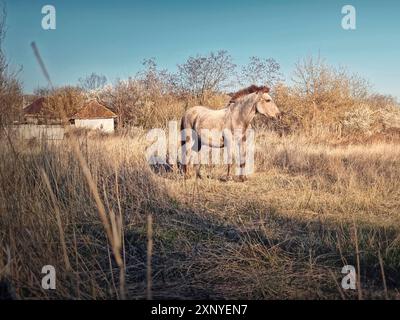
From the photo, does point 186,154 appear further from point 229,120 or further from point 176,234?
point 176,234

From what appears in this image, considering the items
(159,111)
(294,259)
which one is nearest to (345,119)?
(159,111)

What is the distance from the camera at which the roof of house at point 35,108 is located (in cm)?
314

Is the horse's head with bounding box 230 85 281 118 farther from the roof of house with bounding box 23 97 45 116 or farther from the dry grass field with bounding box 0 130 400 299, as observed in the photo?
the roof of house with bounding box 23 97 45 116

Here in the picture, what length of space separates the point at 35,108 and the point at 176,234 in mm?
2013

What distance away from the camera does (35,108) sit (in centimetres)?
323

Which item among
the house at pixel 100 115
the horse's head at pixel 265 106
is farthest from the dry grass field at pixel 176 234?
the horse's head at pixel 265 106

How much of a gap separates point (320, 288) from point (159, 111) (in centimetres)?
789

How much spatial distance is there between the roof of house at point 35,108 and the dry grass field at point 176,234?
1.11 feet

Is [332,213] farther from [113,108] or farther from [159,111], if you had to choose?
[159,111]

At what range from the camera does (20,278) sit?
6.47ft

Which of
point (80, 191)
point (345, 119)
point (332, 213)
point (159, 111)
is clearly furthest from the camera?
point (345, 119)

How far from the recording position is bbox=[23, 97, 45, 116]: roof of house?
3135 mm

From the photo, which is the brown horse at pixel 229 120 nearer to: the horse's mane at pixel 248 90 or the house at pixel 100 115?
the horse's mane at pixel 248 90

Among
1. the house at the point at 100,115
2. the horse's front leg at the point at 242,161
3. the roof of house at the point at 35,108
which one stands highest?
the house at the point at 100,115
